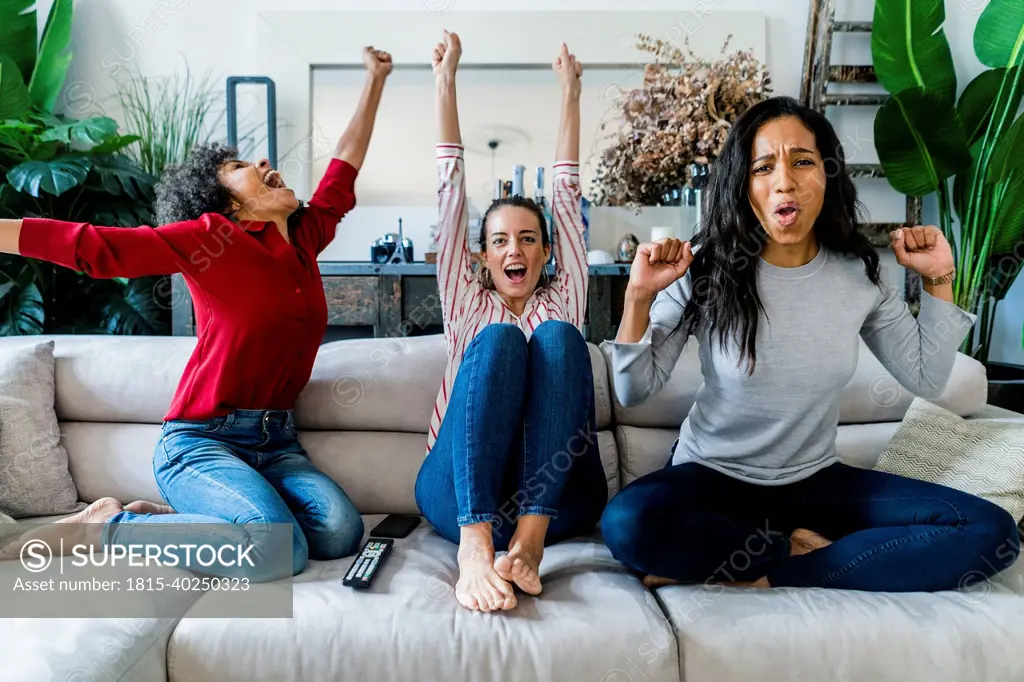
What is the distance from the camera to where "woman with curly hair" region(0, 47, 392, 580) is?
1.30 meters

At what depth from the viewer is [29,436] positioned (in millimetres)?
1562

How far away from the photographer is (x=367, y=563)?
1.23m

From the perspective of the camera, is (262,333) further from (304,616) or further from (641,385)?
(641,385)

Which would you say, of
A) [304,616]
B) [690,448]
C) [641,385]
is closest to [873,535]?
[690,448]

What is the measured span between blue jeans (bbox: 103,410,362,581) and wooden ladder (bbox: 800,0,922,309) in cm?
230

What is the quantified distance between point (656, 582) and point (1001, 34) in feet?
7.79

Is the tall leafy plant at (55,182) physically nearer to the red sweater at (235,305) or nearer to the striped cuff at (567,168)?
the red sweater at (235,305)

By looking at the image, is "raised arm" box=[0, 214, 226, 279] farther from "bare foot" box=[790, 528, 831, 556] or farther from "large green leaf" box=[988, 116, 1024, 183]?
"large green leaf" box=[988, 116, 1024, 183]

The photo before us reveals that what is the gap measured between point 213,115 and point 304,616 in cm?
237

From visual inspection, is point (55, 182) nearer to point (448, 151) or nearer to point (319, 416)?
point (319, 416)

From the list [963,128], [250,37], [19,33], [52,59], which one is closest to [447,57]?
[250,37]

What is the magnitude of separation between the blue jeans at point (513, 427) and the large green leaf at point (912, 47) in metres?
1.98

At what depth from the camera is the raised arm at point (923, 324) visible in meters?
1.32

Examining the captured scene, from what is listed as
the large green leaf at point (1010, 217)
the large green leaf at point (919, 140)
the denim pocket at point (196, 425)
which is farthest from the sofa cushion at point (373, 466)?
the large green leaf at point (1010, 217)
